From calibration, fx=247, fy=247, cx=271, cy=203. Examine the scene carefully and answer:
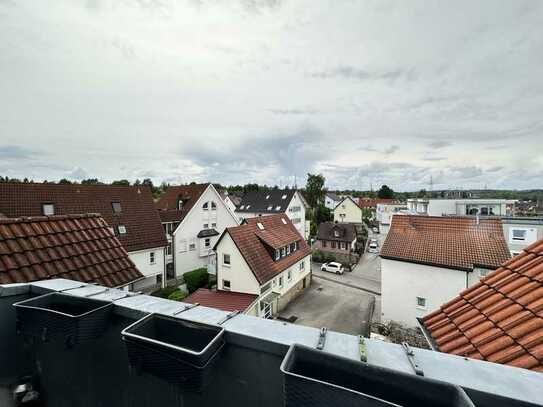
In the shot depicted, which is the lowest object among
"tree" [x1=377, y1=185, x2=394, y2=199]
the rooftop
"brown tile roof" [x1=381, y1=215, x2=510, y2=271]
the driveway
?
the driveway

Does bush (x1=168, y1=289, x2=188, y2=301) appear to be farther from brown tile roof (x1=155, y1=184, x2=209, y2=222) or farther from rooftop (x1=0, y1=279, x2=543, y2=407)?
rooftop (x1=0, y1=279, x2=543, y2=407)

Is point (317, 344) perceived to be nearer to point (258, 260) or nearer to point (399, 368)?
point (399, 368)

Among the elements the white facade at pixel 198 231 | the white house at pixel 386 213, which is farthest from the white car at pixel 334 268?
the white house at pixel 386 213

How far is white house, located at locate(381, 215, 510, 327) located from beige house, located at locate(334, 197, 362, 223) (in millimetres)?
34697

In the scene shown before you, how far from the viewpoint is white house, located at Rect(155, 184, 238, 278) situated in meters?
23.4

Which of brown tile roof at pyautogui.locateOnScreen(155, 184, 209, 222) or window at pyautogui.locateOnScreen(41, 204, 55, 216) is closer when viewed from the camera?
window at pyautogui.locateOnScreen(41, 204, 55, 216)

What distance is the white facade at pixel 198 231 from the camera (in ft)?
77.3

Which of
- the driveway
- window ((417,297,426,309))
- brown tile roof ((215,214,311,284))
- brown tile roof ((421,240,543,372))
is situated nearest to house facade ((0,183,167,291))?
brown tile roof ((215,214,311,284))

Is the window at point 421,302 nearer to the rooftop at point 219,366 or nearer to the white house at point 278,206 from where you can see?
the rooftop at point 219,366

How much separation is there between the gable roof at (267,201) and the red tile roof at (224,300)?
22.7m

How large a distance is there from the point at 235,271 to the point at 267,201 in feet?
87.9

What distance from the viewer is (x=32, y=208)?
634 inches

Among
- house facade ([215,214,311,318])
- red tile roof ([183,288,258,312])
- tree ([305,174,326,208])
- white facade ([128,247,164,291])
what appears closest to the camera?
red tile roof ([183,288,258,312])

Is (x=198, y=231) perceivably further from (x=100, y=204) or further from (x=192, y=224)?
(x=100, y=204)
